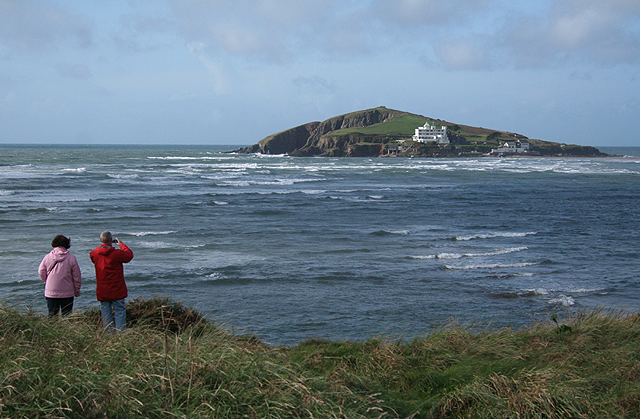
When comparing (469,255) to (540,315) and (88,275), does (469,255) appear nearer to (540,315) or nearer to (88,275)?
(540,315)

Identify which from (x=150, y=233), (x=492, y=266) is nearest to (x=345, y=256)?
(x=492, y=266)

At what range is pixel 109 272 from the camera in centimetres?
777

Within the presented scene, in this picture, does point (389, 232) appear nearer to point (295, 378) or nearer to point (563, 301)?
point (563, 301)

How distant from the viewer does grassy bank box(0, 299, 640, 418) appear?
4000mm

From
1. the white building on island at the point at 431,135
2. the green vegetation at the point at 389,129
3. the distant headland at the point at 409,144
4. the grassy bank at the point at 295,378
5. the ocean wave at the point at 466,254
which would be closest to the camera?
the grassy bank at the point at 295,378

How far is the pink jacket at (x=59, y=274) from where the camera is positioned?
25.9 ft

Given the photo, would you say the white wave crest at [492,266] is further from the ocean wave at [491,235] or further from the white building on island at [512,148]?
the white building on island at [512,148]

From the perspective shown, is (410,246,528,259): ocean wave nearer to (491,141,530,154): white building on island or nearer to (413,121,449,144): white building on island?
(491,141,530,154): white building on island

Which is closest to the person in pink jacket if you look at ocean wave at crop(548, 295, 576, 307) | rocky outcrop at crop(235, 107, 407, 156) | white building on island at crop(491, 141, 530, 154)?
ocean wave at crop(548, 295, 576, 307)

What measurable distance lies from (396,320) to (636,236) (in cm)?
1768

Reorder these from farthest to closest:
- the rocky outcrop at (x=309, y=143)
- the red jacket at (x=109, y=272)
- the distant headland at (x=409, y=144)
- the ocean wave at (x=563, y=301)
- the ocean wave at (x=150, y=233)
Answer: the rocky outcrop at (x=309, y=143) < the distant headland at (x=409, y=144) < the ocean wave at (x=150, y=233) < the ocean wave at (x=563, y=301) < the red jacket at (x=109, y=272)

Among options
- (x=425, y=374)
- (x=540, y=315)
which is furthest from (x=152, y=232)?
(x=425, y=374)

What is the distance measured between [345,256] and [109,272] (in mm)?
12217

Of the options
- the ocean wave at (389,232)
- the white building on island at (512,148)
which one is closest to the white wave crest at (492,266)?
the ocean wave at (389,232)
